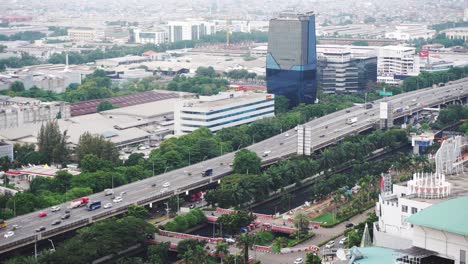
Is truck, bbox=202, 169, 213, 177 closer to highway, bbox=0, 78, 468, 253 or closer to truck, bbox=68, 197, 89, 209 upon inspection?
highway, bbox=0, 78, 468, 253

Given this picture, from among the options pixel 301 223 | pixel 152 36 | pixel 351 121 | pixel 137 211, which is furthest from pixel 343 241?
pixel 152 36

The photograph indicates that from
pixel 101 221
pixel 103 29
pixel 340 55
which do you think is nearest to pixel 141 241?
pixel 101 221

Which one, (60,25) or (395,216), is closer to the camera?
(395,216)

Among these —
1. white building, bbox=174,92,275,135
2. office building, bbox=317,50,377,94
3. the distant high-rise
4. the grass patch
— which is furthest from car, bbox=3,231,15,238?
office building, bbox=317,50,377,94

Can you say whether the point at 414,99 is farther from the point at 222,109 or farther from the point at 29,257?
the point at 29,257

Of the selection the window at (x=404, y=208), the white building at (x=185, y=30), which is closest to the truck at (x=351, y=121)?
the window at (x=404, y=208)

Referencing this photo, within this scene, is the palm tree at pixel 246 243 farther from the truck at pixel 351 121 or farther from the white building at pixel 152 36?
the white building at pixel 152 36
